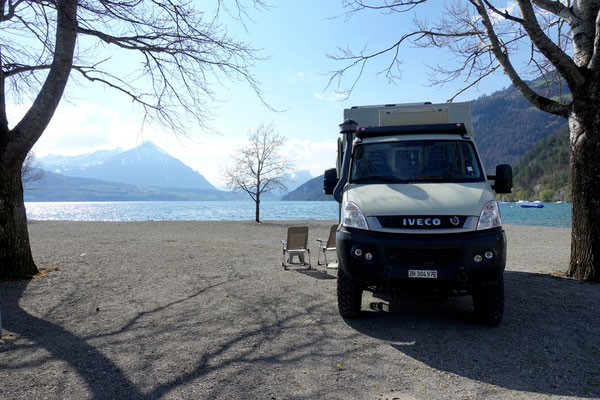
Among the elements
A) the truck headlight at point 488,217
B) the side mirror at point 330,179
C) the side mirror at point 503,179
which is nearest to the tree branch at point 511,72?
the side mirror at point 503,179

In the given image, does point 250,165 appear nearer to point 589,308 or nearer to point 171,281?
point 171,281

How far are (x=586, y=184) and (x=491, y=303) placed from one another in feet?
14.3

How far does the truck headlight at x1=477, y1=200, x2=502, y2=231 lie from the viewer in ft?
15.5

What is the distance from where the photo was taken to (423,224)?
186 inches

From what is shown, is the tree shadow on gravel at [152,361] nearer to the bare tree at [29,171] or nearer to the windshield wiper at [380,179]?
the windshield wiper at [380,179]

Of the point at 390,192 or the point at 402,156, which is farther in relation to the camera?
the point at 402,156

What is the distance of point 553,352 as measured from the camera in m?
4.34

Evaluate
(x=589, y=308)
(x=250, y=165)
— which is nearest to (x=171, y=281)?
(x=589, y=308)

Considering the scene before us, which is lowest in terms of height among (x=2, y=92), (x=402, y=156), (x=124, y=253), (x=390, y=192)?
(x=124, y=253)

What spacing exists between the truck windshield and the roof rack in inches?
9.6

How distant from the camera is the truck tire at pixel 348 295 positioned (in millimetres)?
5301

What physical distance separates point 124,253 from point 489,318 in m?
10.9

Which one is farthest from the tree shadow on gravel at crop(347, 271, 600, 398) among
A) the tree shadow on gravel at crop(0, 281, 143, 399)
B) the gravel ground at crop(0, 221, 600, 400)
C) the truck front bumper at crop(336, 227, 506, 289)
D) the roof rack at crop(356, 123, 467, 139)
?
the tree shadow on gravel at crop(0, 281, 143, 399)

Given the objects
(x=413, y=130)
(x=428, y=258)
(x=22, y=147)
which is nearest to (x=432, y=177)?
(x=413, y=130)
